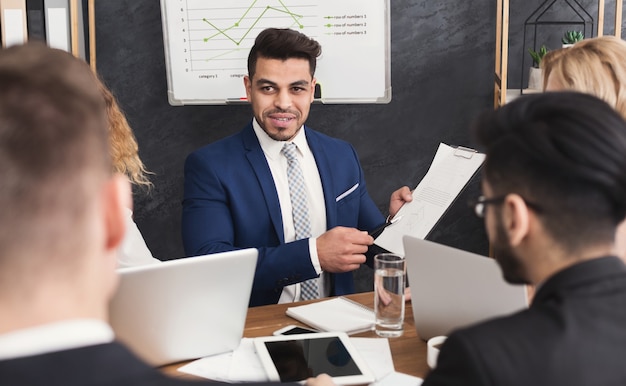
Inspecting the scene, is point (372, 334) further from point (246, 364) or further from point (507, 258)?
point (507, 258)

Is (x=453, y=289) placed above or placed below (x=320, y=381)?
above

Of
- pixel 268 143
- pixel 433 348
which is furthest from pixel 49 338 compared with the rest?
pixel 268 143

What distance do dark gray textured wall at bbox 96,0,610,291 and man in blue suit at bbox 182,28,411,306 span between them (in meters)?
1.01

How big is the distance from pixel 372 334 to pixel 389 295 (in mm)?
102

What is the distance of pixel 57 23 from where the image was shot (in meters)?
3.36

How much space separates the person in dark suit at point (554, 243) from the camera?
97 centimetres

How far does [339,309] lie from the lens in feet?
6.39

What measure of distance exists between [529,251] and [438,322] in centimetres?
60

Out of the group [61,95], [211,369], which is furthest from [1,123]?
[211,369]

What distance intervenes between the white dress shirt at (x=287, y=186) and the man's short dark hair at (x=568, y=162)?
1.38 metres

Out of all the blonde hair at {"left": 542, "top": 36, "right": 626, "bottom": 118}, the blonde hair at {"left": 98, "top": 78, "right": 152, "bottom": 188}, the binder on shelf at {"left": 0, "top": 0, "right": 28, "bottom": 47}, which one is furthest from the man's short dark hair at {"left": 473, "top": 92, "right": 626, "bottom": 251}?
the binder on shelf at {"left": 0, "top": 0, "right": 28, "bottom": 47}

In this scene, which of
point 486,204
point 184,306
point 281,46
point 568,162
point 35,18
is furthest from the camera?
point 35,18

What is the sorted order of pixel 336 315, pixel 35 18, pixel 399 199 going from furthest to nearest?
pixel 35 18
pixel 399 199
pixel 336 315

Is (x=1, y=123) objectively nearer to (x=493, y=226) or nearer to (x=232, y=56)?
(x=493, y=226)
